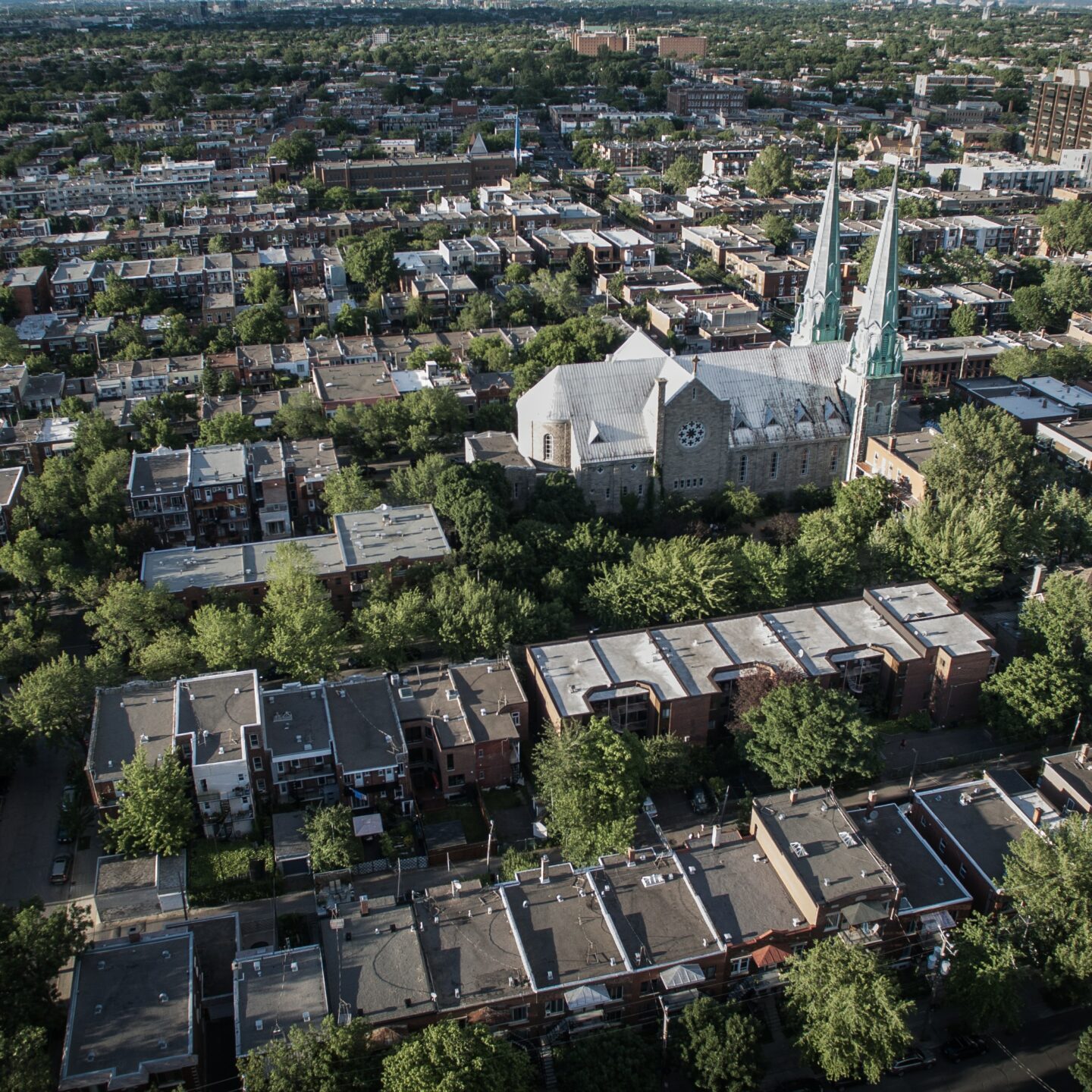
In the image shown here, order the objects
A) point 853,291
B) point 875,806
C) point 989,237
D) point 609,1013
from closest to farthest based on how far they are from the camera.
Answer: point 609,1013, point 875,806, point 853,291, point 989,237

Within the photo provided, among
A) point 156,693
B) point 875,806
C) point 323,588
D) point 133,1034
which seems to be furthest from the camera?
point 323,588

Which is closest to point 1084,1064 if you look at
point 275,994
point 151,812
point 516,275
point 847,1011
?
point 847,1011

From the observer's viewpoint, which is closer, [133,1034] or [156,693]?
[133,1034]

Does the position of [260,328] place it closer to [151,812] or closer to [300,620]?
[300,620]

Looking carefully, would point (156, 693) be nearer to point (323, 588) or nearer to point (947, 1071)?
point (323, 588)

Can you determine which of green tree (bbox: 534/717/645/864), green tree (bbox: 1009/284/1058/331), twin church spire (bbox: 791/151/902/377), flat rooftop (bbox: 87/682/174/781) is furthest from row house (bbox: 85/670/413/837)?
green tree (bbox: 1009/284/1058/331)

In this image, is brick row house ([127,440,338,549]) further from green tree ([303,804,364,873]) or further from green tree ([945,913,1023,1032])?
green tree ([945,913,1023,1032])

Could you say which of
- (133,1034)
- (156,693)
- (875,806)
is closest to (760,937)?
(875,806)
